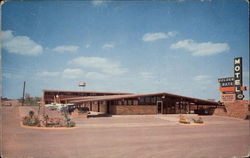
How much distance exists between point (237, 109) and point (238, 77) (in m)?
4.69

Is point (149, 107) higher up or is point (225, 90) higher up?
point (225, 90)

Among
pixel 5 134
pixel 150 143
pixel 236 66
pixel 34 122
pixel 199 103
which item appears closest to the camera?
pixel 150 143

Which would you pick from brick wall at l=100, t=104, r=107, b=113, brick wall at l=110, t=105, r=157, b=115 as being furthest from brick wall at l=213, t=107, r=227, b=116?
brick wall at l=100, t=104, r=107, b=113

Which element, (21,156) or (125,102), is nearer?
(21,156)

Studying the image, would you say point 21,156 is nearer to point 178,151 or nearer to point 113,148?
point 113,148

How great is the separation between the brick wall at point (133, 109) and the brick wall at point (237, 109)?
11.3 metres

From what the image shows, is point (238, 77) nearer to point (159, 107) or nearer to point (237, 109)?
point (237, 109)

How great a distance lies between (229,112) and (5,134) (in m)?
31.1

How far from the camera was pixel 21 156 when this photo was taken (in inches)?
383

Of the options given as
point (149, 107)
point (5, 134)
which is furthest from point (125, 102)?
point (5, 134)

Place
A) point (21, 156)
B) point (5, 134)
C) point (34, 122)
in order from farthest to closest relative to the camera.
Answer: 1. point (34, 122)
2. point (5, 134)
3. point (21, 156)

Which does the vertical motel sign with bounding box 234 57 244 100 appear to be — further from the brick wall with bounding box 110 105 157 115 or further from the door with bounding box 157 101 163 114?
the brick wall with bounding box 110 105 157 115

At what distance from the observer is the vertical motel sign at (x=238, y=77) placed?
1259 inches

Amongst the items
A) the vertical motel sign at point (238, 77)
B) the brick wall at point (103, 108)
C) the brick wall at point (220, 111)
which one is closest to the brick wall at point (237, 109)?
the brick wall at point (220, 111)
